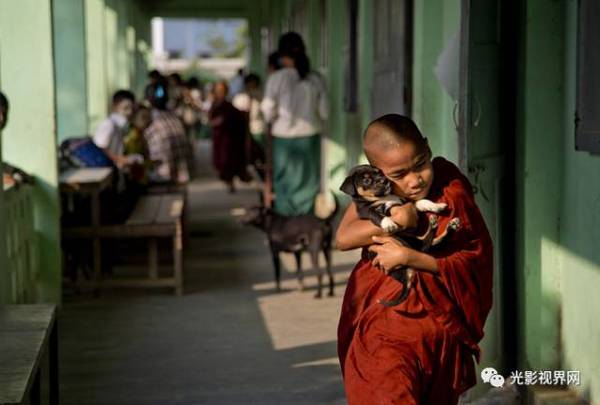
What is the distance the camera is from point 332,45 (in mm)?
12070

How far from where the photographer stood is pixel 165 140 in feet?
39.4

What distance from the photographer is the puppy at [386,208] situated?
141 inches

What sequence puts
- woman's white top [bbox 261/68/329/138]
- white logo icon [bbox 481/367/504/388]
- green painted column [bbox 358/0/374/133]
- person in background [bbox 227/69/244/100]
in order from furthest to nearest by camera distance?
person in background [bbox 227/69/244/100] < woman's white top [bbox 261/68/329/138] < green painted column [bbox 358/0/374/133] < white logo icon [bbox 481/367/504/388]

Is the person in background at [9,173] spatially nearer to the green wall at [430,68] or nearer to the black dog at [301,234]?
the black dog at [301,234]

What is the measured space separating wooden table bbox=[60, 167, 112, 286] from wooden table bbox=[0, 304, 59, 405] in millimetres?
3083

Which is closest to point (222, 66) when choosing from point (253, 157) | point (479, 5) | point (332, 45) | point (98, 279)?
point (253, 157)

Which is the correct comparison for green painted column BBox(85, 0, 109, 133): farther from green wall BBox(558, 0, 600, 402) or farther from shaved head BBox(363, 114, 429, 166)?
shaved head BBox(363, 114, 429, 166)

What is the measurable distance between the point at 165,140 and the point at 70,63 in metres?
1.28

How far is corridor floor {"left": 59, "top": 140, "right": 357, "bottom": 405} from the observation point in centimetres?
568

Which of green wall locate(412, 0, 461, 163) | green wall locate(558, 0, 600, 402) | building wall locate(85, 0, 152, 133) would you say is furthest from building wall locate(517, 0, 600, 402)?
building wall locate(85, 0, 152, 133)

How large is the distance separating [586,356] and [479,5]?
1.47 m

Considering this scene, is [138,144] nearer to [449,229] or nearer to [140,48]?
[449,229]

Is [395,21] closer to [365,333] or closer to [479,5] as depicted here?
[479,5]

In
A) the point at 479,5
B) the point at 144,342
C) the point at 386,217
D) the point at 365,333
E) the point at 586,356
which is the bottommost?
the point at 144,342
